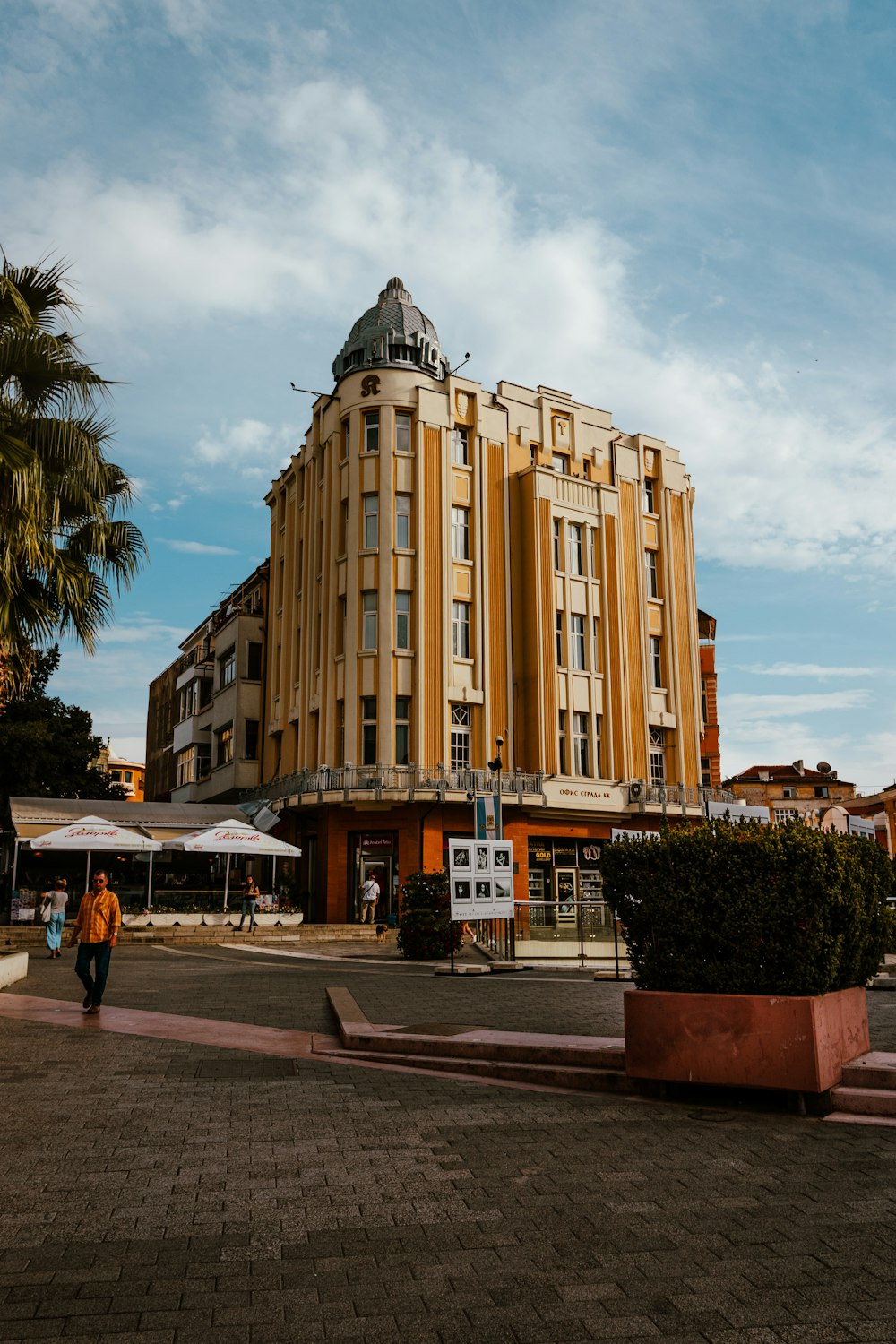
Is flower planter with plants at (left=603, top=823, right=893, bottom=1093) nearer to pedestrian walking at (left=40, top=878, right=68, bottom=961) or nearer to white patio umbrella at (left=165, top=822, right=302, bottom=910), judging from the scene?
pedestrian walking at (left=40, top=878, right=68, bottom=961)

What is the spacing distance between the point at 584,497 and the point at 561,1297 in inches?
1532

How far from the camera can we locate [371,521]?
125 ft

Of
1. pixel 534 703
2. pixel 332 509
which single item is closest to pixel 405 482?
pixel 332 509

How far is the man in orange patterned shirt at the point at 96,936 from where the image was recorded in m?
11.9

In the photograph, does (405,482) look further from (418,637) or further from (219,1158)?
(219,1158)

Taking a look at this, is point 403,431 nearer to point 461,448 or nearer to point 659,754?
point 461,448

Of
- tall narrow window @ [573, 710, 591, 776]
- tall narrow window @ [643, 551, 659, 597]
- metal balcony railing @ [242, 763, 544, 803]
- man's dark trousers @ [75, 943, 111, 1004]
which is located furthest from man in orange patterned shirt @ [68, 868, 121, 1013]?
tall narrow window @ [643, 551, 659, 597]

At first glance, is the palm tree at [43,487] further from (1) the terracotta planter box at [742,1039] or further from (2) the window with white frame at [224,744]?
(2) the window with white frame at [224,744]

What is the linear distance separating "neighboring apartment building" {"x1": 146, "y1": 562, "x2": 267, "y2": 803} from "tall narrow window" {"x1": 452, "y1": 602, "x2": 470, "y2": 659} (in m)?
11.6

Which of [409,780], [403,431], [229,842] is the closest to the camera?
[229,842]

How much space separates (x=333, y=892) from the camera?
35.3 m

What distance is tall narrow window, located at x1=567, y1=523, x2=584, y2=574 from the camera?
4072 centimetres

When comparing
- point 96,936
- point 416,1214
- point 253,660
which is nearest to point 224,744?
point 253,660

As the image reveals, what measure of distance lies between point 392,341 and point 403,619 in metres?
11.7
